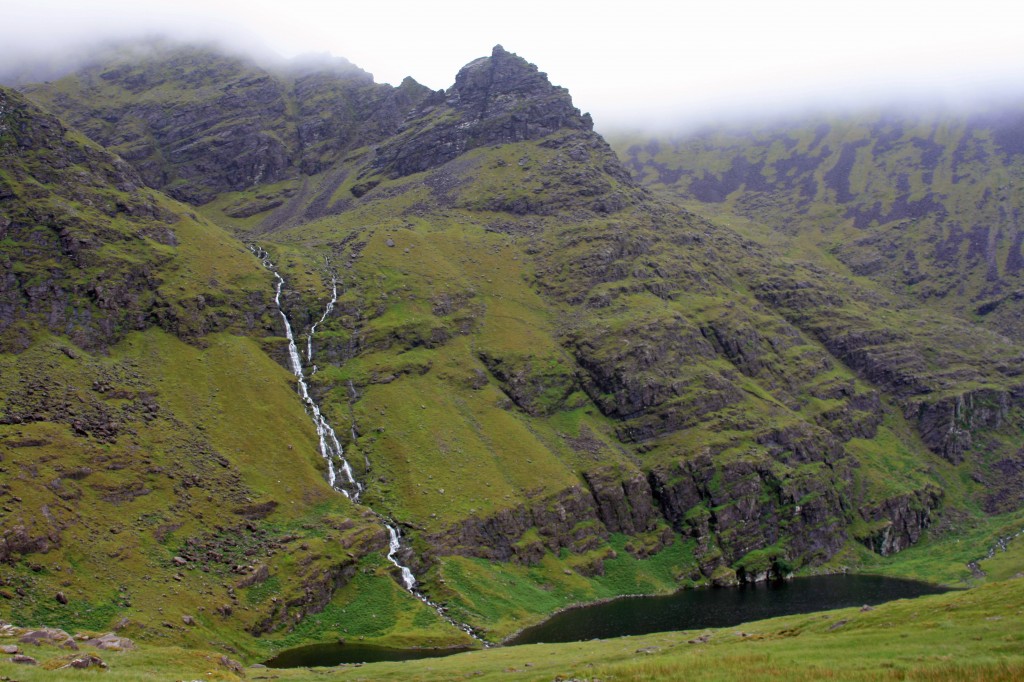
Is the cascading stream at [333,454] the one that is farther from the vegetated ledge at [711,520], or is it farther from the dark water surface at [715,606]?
the vegetated ledge at [711,520]

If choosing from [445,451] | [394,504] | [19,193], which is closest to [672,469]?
[445,451]

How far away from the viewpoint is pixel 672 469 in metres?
162

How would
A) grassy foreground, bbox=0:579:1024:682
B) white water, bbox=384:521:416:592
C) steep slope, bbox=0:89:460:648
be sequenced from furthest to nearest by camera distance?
white water, bbox=384:521:416:592 → steep slope, bbox=0:89:460:648 → grassy foreground, bbox=0:579:1024:682

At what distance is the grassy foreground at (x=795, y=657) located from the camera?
128 ft

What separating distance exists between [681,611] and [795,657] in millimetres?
77003

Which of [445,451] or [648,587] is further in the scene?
[445,451]

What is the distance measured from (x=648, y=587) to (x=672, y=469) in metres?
31.7

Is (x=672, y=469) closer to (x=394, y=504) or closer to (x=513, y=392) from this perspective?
(x=513, y=392)

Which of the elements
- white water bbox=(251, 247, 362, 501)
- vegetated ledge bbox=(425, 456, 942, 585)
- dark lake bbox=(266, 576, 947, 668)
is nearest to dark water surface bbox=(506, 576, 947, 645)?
dark lake bbox=(266, 576, 947, 668)

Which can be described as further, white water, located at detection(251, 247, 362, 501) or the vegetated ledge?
the vegetated ledge

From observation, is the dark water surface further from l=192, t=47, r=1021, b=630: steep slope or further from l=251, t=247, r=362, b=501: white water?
l=251, t=247, r=362, b=501: white water

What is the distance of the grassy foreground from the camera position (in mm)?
39094

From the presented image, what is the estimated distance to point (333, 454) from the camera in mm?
144500

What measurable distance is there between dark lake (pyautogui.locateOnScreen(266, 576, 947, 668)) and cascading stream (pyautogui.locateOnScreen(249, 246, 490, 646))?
14.0 m
